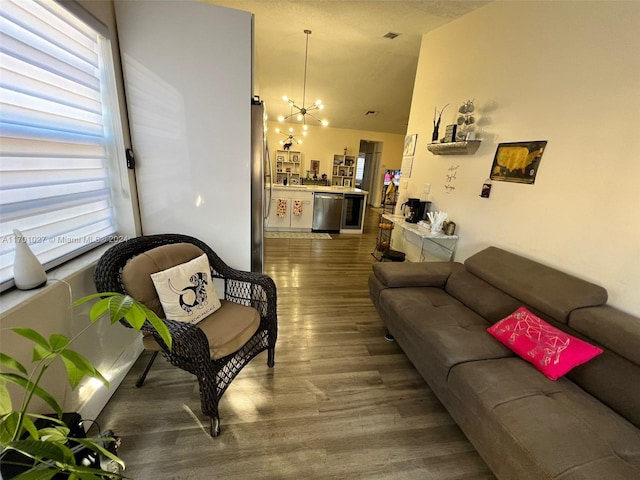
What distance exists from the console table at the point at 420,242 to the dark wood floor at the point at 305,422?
3.96 ft

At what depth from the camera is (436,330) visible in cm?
162

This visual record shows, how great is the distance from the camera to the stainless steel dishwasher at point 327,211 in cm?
546

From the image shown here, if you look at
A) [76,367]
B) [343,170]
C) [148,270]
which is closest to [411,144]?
[148,270]

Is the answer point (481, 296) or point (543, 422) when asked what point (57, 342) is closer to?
point (543, 422)

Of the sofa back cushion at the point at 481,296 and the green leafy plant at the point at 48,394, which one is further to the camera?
the sofa back cushion at the point at 481,296

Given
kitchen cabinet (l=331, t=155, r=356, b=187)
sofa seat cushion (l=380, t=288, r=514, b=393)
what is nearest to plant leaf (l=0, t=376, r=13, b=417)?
sofa seat cushion (l=380, t=288, r=514, b=393)

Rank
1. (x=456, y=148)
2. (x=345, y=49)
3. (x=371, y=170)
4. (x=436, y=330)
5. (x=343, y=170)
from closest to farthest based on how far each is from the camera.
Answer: (x=436, y=330) → (x=456, y=148) → (x=345, y=49) → (x=343, y=170) → (x=371, y=170)

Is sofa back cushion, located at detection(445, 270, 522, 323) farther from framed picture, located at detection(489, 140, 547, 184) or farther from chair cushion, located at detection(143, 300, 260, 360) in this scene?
chair cushion, located at detection(143, 300, 260, 360)

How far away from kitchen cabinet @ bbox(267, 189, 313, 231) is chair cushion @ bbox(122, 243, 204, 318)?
3.67m

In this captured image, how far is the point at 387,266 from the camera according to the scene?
2.25m

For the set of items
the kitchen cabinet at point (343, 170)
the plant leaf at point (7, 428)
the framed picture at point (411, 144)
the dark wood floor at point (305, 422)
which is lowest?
the dark wood floor at point (305, 422)

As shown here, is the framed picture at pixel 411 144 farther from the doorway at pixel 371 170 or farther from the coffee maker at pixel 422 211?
the doorway at pixel 371 170

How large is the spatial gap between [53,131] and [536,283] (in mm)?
2846

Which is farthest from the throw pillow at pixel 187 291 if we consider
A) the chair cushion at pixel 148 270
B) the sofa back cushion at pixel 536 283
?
the sofa back cushion at pixel 536 283
